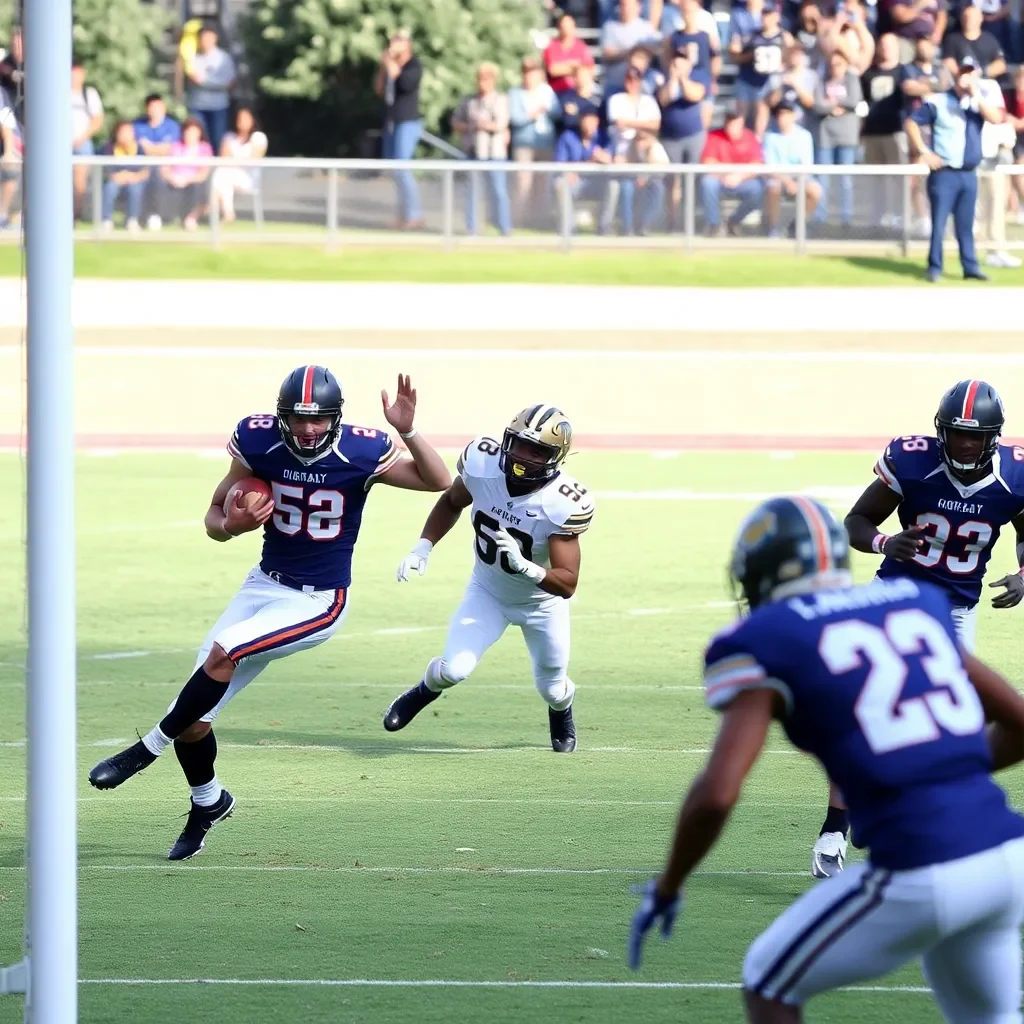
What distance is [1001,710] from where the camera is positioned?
15.5ft

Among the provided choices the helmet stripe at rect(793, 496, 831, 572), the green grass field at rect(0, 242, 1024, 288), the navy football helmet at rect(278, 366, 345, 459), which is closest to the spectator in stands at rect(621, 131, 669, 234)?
the green grass field at rect(0, 242, 1024, 288)

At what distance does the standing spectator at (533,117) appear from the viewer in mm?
25312

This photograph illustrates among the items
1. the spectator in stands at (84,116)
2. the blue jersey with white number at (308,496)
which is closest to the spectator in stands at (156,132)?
the spectator in stands at (84,116)

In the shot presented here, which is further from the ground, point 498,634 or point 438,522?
point 438,522

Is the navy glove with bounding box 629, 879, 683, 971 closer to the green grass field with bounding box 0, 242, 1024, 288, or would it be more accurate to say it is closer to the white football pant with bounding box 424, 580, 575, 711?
the white football pant with bounding box 424, 580, 575, 711

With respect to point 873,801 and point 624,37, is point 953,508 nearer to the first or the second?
point 873,801

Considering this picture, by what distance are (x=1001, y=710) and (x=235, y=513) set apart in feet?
13.5

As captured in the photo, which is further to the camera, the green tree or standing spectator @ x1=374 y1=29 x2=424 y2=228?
the green tree

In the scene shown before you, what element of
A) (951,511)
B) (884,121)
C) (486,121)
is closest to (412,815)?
(951,511)

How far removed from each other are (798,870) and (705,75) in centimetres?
1889

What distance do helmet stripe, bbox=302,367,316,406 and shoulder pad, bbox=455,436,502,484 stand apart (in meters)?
1.20

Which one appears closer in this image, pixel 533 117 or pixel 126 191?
pixel 126 191

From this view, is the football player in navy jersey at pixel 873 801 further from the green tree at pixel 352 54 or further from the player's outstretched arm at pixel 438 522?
the green tree at pixel 352 54

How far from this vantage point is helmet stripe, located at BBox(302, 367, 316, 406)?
8.14m
